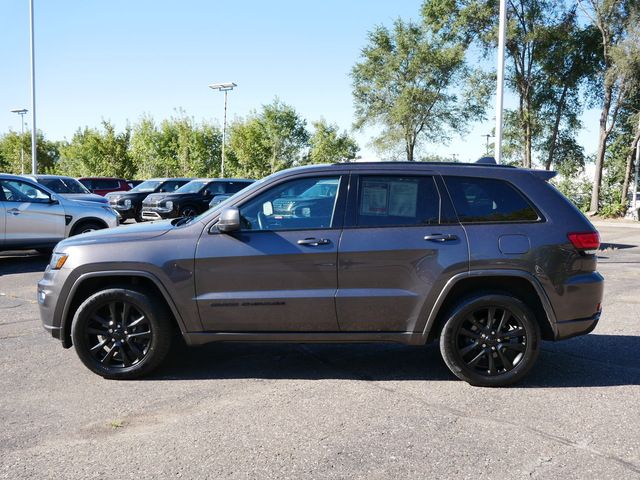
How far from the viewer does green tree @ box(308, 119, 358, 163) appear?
53.3 m

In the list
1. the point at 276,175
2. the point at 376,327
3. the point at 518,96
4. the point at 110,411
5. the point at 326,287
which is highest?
the point at 518,96

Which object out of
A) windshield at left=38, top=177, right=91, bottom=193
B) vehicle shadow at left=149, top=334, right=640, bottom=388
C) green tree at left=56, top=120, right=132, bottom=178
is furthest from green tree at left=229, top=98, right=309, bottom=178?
vehicle shadow at left=149, top=334, right=640, bottom=388

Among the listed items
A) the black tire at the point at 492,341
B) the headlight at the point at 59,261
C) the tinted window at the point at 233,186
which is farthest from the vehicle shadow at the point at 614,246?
the headlight at the point at 59,261

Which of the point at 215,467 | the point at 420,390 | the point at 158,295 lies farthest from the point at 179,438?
the point at 420,390

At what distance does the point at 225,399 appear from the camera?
180 inches

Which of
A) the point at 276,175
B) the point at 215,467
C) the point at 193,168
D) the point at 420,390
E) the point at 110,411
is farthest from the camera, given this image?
the point at 193,168

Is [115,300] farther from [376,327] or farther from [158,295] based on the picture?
[376,327]

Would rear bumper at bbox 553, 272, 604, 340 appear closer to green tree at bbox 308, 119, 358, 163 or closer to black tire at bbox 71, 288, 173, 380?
black tire at bbox 71, 288, 173, 380

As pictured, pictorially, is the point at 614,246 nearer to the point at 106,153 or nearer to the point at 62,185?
the point at 62,185

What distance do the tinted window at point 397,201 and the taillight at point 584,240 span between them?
3.43 feet

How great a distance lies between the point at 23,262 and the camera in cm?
1288

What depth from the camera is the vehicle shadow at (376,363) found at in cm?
513

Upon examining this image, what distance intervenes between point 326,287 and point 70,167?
6033 centimetres

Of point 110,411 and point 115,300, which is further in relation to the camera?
point 115,300
